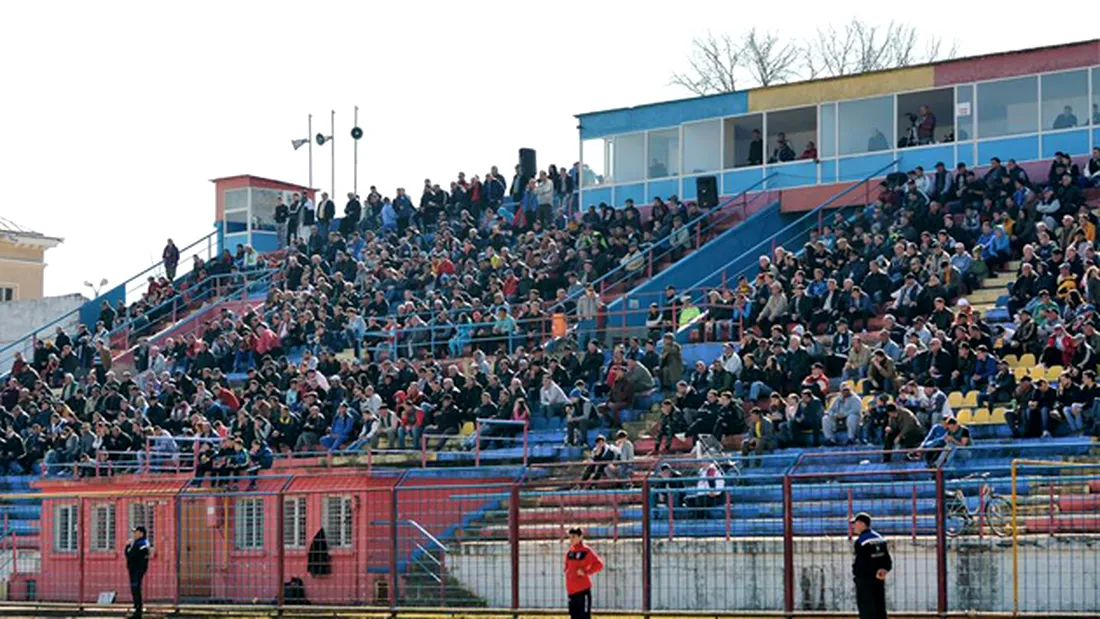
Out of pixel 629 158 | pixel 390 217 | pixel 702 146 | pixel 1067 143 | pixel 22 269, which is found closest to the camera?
pixel 1067 143

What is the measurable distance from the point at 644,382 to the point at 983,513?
9.89 metres

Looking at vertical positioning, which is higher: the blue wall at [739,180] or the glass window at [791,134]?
the glass window at [791,134]

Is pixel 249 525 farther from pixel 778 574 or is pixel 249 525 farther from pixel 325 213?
pixel 325 213

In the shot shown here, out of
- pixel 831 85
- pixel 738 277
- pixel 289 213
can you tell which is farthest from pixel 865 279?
pixel 289 213

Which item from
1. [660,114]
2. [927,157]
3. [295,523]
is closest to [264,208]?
[660,114]

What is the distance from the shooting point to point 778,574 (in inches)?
912

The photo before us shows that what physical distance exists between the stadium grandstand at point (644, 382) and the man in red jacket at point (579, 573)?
2156mm

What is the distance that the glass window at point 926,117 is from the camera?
4038 cm

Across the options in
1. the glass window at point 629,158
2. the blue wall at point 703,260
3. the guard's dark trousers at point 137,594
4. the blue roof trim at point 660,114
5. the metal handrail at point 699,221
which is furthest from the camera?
the glass window at point 629,158

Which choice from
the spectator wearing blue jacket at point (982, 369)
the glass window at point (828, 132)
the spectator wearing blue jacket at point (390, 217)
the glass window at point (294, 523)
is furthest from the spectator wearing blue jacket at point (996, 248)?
the spectator wearing blue jacket at point (390, 217)

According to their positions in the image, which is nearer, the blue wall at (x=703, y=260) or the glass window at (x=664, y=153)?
the blue wall at (x=703, y=260)

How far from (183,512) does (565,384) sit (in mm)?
7837

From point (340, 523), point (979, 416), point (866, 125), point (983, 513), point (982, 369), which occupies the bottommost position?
point (340, 523)

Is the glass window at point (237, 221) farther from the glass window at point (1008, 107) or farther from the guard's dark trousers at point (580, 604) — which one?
the guard's dark trousers at point (580, 604)
